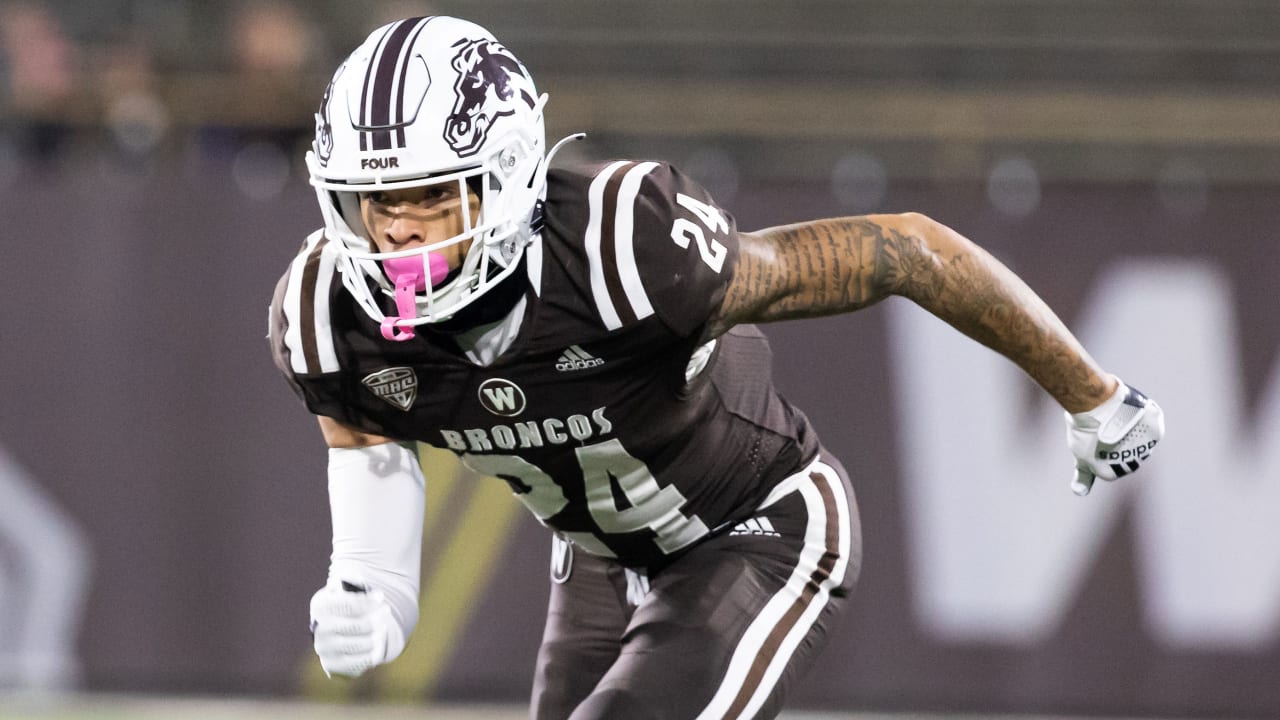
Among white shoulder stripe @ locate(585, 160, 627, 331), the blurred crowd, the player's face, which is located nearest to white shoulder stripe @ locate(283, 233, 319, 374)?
the player's face

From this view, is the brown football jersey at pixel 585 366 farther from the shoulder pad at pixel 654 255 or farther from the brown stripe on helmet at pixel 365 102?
the brown stripe on helmet at pixel 365 102

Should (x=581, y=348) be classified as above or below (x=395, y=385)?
above

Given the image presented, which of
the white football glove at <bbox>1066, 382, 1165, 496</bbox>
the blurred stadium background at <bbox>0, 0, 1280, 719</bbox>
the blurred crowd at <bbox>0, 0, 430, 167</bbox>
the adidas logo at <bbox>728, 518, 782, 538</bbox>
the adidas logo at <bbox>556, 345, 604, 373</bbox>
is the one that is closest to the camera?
the adidas logo at <bbox>556, 345, 604, 373</bbox>

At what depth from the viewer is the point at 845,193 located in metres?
6.16

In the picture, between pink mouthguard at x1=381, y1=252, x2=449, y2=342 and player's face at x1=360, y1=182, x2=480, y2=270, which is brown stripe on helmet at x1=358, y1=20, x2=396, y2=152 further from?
pink mouthguard at x1=381, y1=252, x2=449, y2=342

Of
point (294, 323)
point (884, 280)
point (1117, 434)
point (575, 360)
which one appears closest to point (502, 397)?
point (575, 360)

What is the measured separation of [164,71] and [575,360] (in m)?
6.36

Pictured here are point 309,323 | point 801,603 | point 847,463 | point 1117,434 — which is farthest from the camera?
point 847,463

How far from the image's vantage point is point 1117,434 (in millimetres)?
3178

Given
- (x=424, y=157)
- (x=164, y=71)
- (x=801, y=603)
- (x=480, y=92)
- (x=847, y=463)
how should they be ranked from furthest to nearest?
1. (x=164, y=71)
2. (x=847, y=463)
3. (x=801, y=603)
4. (x=480, y=92)
5. (x=424, y=157)

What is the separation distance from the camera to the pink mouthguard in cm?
285

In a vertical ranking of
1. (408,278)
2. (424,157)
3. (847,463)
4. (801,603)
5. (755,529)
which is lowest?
(847,463)

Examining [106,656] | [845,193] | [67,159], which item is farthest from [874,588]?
[67,159]

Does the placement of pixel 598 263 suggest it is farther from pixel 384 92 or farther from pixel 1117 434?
pixel 1117 434
